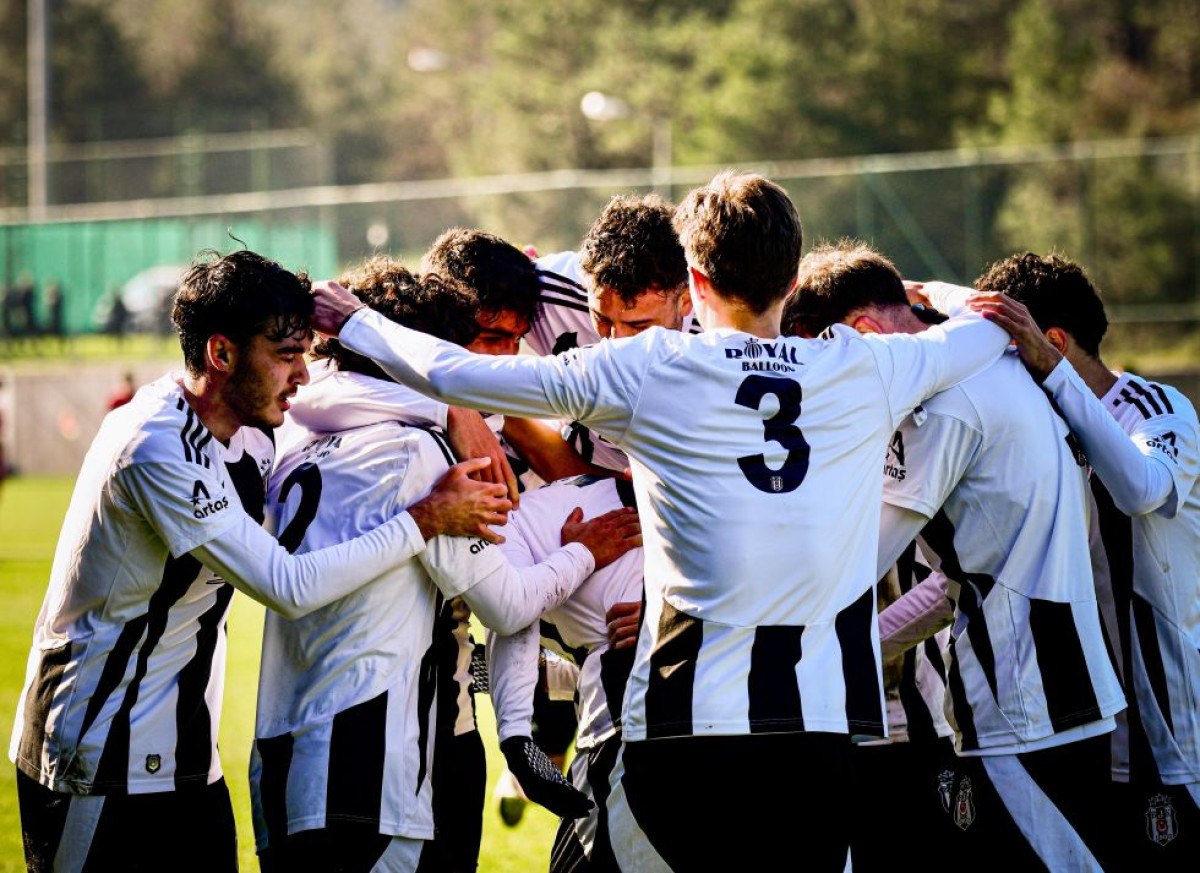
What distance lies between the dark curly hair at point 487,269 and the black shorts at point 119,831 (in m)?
1.78

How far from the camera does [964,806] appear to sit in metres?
4.11

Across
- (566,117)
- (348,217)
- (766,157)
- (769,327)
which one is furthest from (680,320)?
(566,117)

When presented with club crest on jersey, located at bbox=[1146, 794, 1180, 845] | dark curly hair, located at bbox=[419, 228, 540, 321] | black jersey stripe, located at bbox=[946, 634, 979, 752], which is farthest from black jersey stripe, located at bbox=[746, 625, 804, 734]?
dark curly hair, located at bbox=[419, 228, 540, 321]

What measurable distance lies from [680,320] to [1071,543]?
4.50 feet

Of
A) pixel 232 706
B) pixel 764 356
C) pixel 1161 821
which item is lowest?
pixel 232 706

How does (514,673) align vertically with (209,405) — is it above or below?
below

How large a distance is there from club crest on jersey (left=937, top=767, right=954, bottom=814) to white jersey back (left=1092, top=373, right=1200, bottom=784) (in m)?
0.55

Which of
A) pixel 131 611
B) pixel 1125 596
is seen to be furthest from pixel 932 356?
pixel 131 611

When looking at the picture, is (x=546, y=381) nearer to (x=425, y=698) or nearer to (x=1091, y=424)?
(x=425, y=698)

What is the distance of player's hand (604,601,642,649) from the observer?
429cm

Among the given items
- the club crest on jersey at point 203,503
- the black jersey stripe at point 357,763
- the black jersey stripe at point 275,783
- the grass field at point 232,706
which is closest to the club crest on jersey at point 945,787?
the black jersey stripe at point 357,763

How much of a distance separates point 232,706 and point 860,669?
7.62 m

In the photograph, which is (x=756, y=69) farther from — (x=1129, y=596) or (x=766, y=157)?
(x=1129, y=596)

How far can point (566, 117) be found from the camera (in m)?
48.6
